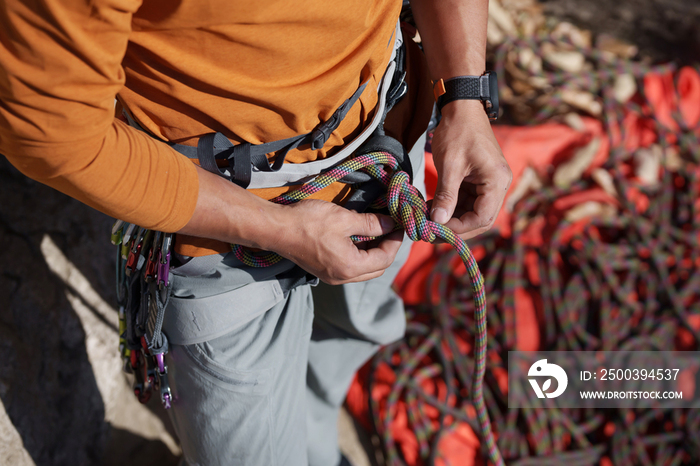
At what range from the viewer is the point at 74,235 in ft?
3.87

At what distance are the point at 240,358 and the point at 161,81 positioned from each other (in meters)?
0.42

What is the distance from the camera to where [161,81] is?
51 cm

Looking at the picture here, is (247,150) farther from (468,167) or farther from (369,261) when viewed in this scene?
(468,167)

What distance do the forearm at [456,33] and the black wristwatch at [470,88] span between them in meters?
0.01

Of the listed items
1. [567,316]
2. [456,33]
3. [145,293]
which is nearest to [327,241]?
[145,293]

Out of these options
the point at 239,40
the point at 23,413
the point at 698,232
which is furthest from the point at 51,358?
the point at 698,232

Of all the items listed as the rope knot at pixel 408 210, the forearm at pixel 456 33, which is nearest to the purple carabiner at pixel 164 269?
the rope knot at pixel 408 210

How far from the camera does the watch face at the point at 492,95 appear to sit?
77 cm

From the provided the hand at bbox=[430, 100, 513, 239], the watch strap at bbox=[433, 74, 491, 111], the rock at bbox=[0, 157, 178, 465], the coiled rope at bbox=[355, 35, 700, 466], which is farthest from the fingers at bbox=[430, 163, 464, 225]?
the rock at bbox=[0, 157, 178, 465]

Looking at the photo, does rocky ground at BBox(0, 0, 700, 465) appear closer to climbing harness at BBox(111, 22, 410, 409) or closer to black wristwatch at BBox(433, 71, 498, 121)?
climbing harness at BBox(111, 22, 410, 409)

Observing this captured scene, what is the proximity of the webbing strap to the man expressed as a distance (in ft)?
0.04

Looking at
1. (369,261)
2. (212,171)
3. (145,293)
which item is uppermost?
(212,171)

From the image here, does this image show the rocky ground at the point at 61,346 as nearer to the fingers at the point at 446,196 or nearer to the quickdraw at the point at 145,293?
the quickdraw at the point at 145,293

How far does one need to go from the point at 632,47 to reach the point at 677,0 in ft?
0.88
